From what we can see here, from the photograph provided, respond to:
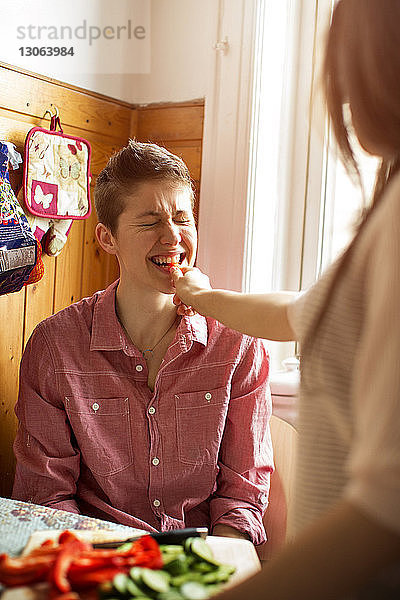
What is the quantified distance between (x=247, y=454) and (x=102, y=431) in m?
0.34

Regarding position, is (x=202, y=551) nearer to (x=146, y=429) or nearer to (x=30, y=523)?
(x=30, y=523)

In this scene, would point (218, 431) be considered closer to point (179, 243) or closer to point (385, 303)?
point (179, 243)

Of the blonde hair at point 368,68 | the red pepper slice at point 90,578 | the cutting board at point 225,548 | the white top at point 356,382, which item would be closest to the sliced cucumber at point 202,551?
the cutting board at point 225,548

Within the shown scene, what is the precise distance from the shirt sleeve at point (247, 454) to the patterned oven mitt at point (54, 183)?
26.5 inches

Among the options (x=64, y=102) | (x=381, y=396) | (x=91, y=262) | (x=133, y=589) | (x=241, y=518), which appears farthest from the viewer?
(x=91, y=262)

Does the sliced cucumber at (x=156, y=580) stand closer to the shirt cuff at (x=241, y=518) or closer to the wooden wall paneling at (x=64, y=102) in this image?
the shirt cuff at (x=241, y=518)

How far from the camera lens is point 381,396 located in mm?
668

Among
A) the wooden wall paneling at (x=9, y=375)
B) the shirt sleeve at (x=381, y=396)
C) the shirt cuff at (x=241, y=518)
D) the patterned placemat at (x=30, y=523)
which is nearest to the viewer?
the shirt sleeve at (x=381, y=396)

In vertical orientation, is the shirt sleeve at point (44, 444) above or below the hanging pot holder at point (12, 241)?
below

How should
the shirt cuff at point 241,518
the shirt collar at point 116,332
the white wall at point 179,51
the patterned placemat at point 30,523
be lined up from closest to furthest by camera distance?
1. the patterned placemat at point 30,523
2. the shirt cuff at point 241,518
3. the shirt collar at point 116,332
4. the white wall at point 179,51

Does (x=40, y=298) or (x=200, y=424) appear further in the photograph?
(x=40, y=298)

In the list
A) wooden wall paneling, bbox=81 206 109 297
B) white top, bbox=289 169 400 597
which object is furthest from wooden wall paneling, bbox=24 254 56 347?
white top, bbox=289 169 400 597

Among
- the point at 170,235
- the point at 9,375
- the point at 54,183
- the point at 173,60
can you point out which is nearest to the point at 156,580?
the point at 170,235

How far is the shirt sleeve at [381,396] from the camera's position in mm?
661
